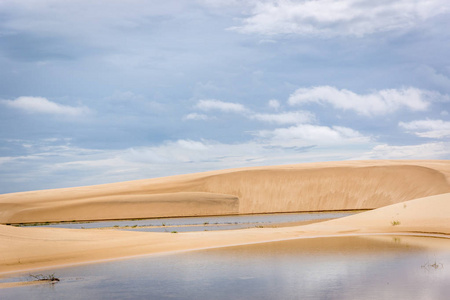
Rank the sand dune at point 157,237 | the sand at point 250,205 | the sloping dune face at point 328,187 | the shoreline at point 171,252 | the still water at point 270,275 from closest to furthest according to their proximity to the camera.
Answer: the still water at point 270,275 → the shoreline at point 171,252 → the sand dune at point 157,237 → the sand at point 250,205 → the sloping dune face at point 328,187

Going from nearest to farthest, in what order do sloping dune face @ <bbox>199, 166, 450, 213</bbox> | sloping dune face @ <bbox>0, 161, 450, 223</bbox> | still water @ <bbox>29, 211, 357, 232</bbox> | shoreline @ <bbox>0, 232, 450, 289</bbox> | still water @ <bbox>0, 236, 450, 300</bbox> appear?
still water @ <bbox>0, 236, 450, 300</bbox> < shoreline @ <bbox>0, 232, 450, 289</bbox> < still water @ <bbox>29, 211, 357, 232</bbox> < sloping dune face @ <bbox>199, 166, 450, 213</bbox> < sloping dune face @ <bbox>0, 161, 450, 223</bbox>

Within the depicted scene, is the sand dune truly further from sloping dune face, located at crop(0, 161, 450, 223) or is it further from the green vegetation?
sloping dune face, located at crop(0, 161, 450, 223)

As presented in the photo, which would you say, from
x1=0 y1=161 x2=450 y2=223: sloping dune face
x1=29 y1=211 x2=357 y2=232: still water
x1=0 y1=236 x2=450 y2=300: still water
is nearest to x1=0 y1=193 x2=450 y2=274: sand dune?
x1=0 y1=236 x2=450 y2=300: still water

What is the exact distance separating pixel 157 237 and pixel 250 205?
38.0 m

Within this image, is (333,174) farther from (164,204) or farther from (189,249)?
(189,249)

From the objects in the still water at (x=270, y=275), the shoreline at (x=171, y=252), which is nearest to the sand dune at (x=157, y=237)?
the shoreline at (x=171, y=252)

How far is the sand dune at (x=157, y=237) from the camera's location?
1820cm

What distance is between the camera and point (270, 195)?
62.8 meters

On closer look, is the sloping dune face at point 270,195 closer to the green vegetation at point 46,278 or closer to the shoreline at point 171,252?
the shoreline at point 171,252

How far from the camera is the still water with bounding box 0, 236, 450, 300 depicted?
1120 centimetres

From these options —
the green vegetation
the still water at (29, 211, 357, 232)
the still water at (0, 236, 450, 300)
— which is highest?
the green vegetation

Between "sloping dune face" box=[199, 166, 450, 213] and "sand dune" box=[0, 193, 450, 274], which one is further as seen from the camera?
"sloping dune face" box=[199, 166, 450, 213]

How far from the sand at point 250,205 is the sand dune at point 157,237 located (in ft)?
0.11

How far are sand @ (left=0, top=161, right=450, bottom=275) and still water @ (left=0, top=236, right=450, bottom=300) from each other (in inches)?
117
